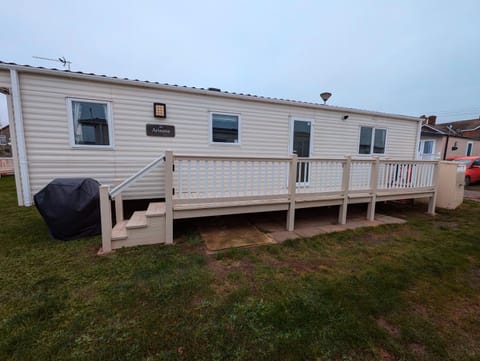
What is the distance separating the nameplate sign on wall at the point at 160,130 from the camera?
4742 mm

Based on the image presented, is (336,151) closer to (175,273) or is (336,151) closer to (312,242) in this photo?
(312,242)

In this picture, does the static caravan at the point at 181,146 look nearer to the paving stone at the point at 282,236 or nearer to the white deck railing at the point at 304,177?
the white deck railing at the point at 304,177

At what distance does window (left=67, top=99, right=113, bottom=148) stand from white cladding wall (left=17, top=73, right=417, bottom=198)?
0.37ft

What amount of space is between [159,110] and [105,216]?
2.68 m

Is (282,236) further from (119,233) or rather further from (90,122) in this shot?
(90,122)

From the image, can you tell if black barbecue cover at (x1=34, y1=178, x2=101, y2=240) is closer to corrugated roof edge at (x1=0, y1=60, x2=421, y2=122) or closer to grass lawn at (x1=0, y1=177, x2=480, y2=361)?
grass lawn at (x1=0, y1=177, x2=480, y2=361)

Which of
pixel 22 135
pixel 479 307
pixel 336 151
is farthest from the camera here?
pixel 336 151

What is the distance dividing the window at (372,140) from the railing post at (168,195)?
6261 millimetres

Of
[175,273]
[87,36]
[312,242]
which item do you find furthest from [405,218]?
[87,36]

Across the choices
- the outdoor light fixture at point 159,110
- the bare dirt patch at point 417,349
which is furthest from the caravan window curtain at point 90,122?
the bare dirt patch at point 417,349

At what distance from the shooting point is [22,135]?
3904 millimetres

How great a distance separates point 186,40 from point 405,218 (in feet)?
40.5

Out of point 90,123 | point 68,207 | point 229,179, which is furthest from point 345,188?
point 90,123

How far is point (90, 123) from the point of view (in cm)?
439
